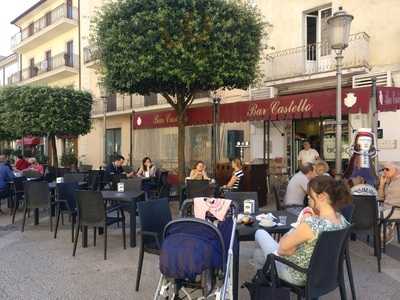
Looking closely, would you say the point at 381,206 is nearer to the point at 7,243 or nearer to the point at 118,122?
the point at 7,243

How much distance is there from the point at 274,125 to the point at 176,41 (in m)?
6.56

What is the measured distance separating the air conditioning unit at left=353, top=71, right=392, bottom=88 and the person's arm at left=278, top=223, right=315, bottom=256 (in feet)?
30.4

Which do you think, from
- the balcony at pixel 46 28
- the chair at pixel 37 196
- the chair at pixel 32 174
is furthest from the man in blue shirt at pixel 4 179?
the balcony at pixel 46 28

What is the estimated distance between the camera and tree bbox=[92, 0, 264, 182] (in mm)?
9469

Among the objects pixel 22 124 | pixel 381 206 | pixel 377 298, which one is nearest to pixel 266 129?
pixel 381 206

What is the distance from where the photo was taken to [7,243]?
289 inches

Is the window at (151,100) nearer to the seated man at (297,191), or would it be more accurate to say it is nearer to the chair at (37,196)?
the chair at (37,196)

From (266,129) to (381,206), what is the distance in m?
8.18

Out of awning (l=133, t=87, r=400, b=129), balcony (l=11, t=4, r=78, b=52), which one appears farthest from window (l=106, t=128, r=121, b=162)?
awning (l=133, t=87, r=400, b=129)

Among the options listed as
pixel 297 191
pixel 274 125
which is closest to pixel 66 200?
pixel 297 191

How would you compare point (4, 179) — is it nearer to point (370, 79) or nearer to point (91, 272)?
point (91, 272)

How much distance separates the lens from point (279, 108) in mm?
11570

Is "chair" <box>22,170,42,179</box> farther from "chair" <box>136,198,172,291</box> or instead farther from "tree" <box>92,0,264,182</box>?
"chair" <box>136,198,172,291</box>

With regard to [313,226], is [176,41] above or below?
above
